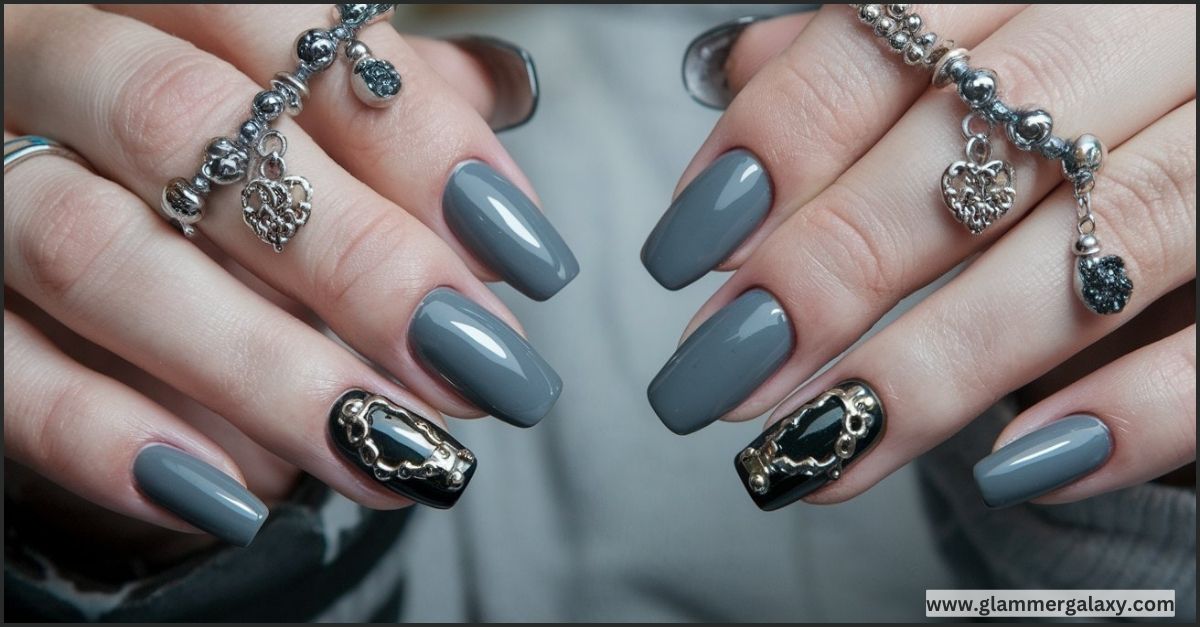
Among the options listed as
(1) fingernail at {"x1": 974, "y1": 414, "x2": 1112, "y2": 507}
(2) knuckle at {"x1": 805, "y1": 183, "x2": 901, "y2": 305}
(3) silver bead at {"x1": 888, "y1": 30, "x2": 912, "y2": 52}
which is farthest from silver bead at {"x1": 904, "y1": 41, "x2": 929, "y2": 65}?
(1) fingernail at {"x1": 974, "y1": 414, "x2": 1112, "y2": 507}

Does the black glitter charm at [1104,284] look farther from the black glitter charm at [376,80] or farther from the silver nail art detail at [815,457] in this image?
the black glitter charm at [376,80]

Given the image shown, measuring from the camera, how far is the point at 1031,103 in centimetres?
72

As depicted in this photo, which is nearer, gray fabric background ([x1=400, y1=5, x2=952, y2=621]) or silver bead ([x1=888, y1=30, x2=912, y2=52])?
silver bead ([x1=888, y1=30, x2=912, y2=52])

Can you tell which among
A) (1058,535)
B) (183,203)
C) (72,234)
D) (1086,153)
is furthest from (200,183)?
(1058,535)

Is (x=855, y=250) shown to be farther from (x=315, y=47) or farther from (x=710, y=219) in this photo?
(x=315, y=47)

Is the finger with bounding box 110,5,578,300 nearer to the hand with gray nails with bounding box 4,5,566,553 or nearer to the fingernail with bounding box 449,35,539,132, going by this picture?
the hand with gray nails with bounding box 4,5,566,553

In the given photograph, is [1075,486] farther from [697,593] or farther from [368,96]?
[368,96]

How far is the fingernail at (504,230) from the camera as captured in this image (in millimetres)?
771

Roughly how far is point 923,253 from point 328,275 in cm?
51

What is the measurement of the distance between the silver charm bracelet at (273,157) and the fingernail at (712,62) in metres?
0.34

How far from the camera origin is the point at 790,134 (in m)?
0.76

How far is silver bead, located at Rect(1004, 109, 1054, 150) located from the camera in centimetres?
70

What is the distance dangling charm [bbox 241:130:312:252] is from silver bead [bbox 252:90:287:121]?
Result: 0.05ft

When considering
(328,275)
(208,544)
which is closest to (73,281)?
(328,275)
